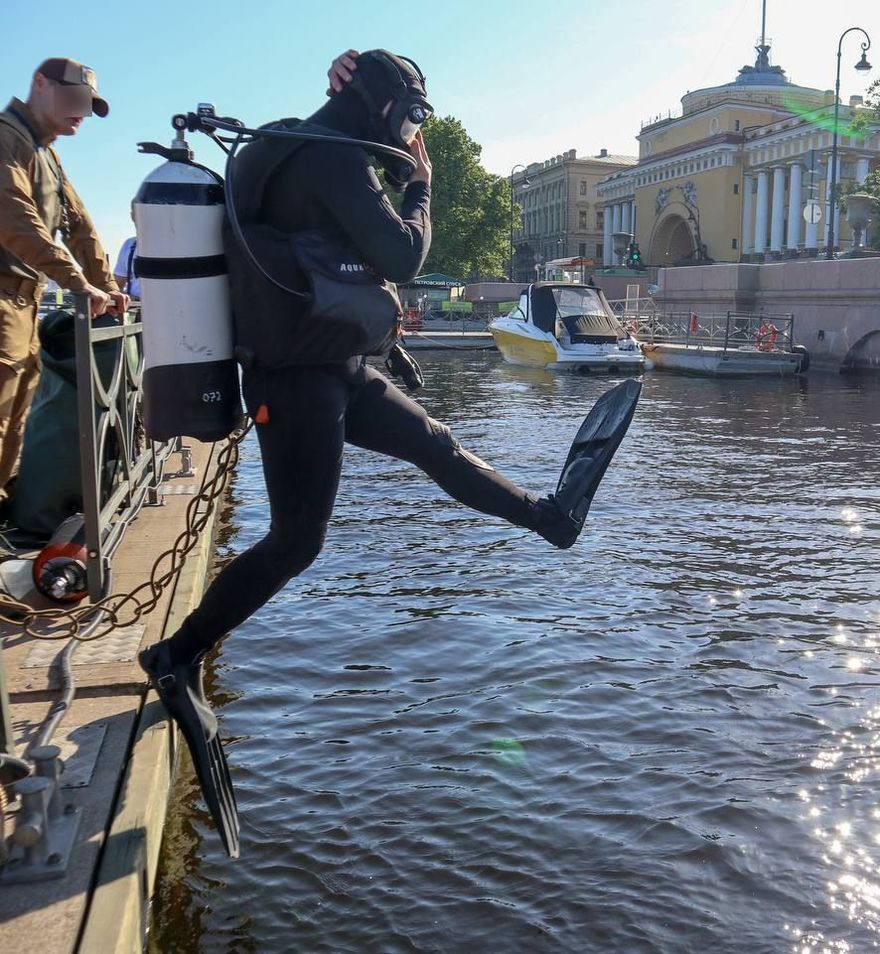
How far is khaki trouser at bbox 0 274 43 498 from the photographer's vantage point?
432cm

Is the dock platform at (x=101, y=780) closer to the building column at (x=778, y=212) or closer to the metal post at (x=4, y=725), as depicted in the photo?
the metal post at (x=4, y=725)

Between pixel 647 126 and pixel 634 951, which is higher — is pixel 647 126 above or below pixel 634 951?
above

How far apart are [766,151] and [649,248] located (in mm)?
13628

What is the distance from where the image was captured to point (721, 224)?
75.4 metres

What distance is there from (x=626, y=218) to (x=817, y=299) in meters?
61.6

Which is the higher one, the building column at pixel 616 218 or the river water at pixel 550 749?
the building column at pixel 616 218

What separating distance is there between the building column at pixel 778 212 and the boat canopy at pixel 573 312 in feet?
153

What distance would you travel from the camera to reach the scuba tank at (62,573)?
462cm

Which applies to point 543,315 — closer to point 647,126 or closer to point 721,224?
point 721,224

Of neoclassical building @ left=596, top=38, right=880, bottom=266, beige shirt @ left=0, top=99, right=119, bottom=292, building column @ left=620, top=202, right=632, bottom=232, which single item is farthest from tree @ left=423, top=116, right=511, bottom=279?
beige shirt @ left=0, top=99, right=119, bottom=292

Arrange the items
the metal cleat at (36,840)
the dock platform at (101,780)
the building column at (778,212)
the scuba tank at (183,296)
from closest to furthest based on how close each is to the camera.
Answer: the dock platform at (101,780) → the metal cleat at (36,840) → the scuba tank at (183,296) → the building column at (778,212)

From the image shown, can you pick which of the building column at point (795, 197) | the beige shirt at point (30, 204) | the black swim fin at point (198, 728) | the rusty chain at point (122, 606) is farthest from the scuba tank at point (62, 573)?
the building column at point (795, 197)

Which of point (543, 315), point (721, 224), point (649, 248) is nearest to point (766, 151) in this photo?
point (721, 224)

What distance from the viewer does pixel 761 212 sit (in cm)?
7331
